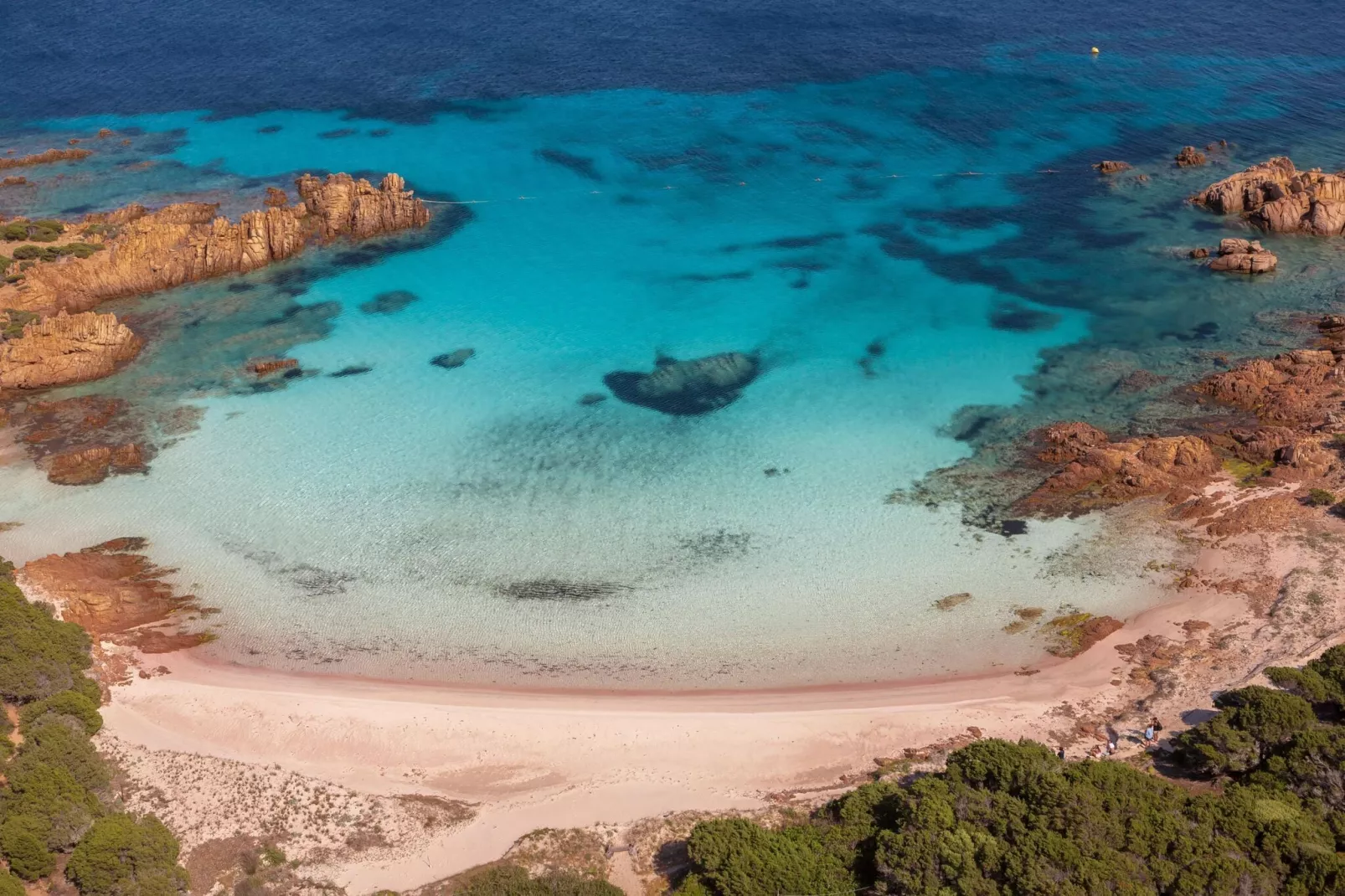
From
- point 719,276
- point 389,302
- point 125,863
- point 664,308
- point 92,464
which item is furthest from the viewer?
point 719,276

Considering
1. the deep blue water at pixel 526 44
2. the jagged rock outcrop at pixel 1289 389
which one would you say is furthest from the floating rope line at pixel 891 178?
the jagged rock outcrop at pixel 1289 389

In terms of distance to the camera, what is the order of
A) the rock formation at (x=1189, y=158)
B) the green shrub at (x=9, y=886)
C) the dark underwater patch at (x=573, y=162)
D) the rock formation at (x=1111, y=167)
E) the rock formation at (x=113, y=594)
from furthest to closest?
the dark underwater patch at (x=573, y=162), the rock formation at (x=1189, y=158), the rock formation at (x=1111, y=167), the rock formation at (x=113, y=594), the green shrub at (x=9, y=886)

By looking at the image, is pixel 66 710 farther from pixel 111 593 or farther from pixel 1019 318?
pixel 1019 318

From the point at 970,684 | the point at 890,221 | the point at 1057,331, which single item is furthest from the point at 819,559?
the point at 890,221

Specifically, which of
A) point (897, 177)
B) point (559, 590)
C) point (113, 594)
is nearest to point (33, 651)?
point (113, 594)

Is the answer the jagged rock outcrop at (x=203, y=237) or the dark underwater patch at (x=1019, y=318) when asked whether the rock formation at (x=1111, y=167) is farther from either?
the jagged rock outcrop at (x=203, y=237)

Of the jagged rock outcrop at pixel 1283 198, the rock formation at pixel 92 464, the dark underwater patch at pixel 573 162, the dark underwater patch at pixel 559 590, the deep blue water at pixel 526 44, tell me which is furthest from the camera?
the deep blue water at pixel 526 44

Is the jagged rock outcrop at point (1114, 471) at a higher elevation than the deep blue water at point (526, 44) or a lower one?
lower
